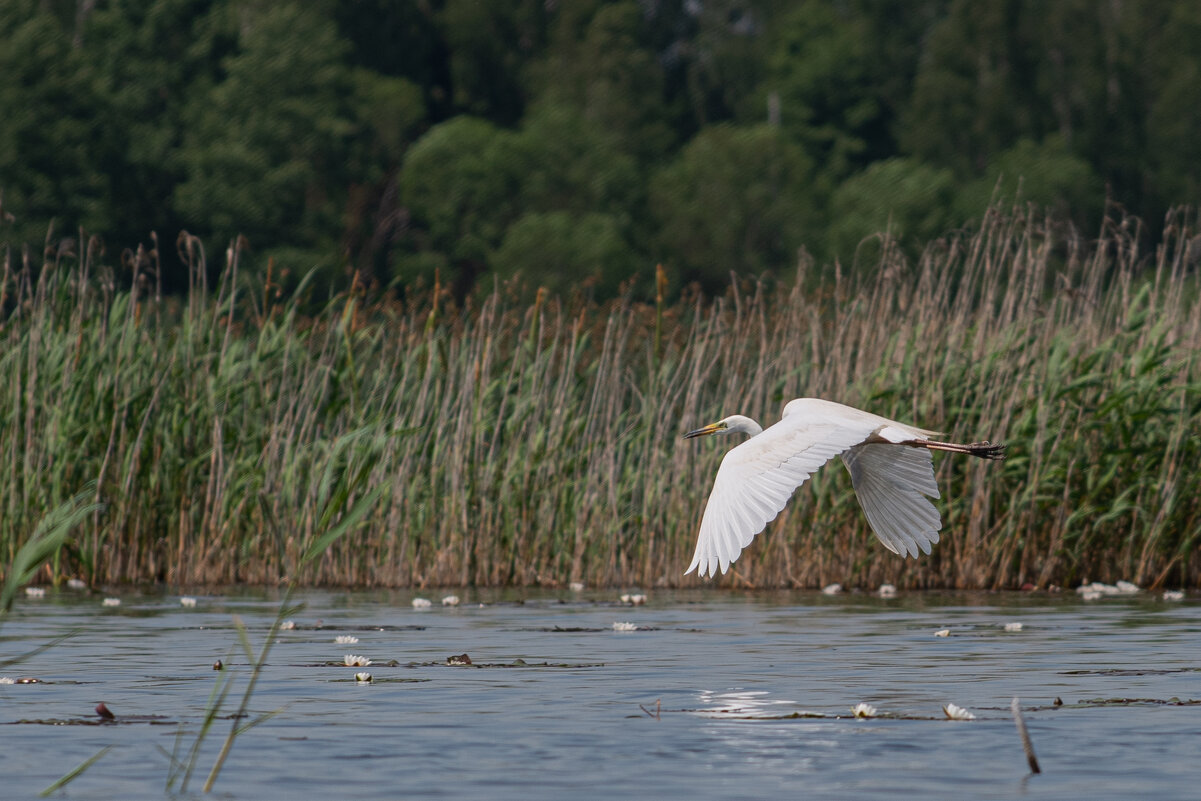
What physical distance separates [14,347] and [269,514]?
5.53 ft

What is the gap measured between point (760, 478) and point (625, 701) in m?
0.94

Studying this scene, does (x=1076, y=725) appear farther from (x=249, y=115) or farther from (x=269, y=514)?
(x=249, y=115)

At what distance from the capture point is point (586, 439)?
1131cm

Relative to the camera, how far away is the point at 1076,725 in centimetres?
565

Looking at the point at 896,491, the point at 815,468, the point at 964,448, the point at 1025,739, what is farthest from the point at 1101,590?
the point at 1025,739

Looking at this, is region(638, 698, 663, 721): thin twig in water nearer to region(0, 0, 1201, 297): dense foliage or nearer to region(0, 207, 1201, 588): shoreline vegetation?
region(0, 207, 1201, 588): shoreline vegetation

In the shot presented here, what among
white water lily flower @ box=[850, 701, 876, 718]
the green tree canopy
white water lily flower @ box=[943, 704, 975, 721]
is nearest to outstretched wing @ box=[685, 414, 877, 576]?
white water lily flower @ box=[850, 701, 876, 718]

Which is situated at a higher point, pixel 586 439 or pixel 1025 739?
pixel 586 439

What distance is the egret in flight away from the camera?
20.8 ft

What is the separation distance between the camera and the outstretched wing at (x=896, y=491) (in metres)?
7.86

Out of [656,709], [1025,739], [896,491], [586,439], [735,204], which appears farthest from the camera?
[735,204]

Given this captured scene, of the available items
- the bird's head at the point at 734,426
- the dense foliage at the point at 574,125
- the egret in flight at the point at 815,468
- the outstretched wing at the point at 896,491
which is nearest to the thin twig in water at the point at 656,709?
the egret in flight at the point at 815,468

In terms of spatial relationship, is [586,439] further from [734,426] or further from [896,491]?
[896,491]

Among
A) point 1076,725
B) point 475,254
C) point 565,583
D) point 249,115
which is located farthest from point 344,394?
point 475,254
